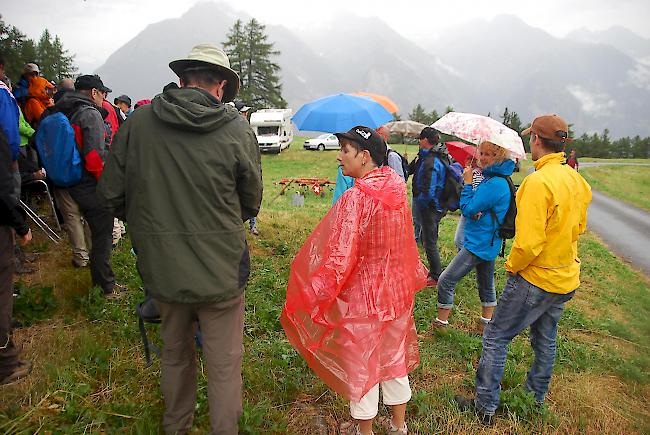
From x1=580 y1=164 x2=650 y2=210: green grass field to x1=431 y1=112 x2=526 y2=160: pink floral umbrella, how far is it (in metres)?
15.8

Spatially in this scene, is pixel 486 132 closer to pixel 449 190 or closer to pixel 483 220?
pixel 483 220

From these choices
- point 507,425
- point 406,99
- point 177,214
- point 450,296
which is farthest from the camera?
point 406,99

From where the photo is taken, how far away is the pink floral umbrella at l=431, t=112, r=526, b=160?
3670 mm

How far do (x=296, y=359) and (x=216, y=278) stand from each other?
5.46 ft

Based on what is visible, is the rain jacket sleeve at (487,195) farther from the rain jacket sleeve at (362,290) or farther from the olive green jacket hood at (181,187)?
the olive green jacket hood at (181,187)

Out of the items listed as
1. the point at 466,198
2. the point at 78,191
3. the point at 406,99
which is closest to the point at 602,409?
A: the point at 466,198

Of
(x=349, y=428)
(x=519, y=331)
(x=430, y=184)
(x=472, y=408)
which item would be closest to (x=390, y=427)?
(x=349, y=428)

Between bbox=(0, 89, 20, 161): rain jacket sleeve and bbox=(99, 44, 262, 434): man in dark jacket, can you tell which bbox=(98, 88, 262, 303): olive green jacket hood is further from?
bbox=(0, 89, 20, 161): rain jacket sleeve

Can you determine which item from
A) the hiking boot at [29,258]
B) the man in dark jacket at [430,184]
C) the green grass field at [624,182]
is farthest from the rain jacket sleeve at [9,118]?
the green grass field at [624,182]

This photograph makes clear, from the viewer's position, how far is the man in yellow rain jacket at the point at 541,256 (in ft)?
8.57

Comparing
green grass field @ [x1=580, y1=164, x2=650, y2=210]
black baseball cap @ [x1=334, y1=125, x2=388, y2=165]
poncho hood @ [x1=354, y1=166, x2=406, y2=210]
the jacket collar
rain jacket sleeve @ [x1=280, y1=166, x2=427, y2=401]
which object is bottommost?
Result: green grass field @ [x1=580, y1=164, x2=650, y2=210]


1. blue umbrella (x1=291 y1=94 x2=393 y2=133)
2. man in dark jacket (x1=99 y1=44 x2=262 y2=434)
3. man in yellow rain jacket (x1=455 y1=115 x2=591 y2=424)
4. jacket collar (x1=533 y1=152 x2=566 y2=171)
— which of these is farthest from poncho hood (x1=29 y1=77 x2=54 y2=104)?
jacket collar (x1=533 y1=152 x2=566 y2=171)

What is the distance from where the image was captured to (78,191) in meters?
4.12

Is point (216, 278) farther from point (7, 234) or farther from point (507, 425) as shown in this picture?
point (507, 425)
